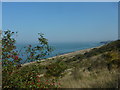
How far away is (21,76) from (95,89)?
2.57m

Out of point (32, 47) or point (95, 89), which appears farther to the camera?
point (32, 47)

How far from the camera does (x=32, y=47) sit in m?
7.47

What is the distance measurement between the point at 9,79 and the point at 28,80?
665 millimetres

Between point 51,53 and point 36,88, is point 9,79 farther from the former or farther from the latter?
point 51,53

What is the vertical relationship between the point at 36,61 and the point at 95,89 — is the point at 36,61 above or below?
above

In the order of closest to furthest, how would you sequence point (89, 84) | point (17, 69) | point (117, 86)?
1. point (117, 86)
2. point (89, 84)
3. point (17, 69)

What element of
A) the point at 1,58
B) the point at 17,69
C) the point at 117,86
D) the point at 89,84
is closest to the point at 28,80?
the point at 17,69

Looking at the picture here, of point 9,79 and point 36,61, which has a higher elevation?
point 36,61

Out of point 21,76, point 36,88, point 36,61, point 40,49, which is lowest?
point 36,88

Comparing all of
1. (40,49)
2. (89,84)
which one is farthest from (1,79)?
(89,84)

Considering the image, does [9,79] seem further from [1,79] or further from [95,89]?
[95,89]

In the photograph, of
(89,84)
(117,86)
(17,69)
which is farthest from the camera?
(17,69)

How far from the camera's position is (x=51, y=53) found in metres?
7.52

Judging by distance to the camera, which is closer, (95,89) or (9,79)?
(95,89)
